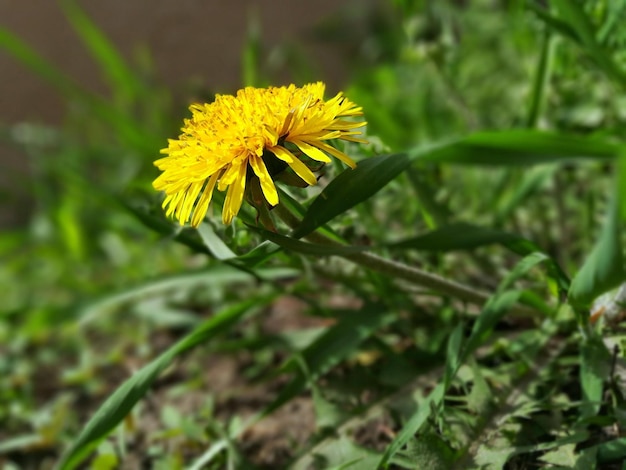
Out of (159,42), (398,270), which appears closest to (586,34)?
(398,270)

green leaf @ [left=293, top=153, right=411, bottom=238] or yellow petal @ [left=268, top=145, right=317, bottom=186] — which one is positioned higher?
yellow petal @ [left=268, top=145, right=317, bottom=186]

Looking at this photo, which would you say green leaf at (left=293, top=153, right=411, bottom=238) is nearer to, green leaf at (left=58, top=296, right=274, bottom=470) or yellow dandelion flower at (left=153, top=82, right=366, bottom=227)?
yellow dandelion flower at (left=153, top=82, right=366, bottom=227)

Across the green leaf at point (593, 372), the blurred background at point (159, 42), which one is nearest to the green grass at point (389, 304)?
the green leaf at point (593, 372)

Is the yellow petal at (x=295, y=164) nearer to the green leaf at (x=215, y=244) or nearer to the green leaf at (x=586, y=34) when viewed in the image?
the green leaf at (x=215, y=244)

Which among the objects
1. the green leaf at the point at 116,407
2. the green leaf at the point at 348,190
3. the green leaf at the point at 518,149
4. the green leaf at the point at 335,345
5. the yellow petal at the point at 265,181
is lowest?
the green leaf at the point at 335,345

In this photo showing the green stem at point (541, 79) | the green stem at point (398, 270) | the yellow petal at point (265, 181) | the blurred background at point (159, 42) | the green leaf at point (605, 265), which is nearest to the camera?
the green leaf at point (605, 265)

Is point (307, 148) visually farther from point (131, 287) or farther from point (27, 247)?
point (27, 247)

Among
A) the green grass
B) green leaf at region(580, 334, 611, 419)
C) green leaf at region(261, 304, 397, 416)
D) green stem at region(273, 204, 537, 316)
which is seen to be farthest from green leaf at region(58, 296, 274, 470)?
green leaf at region(580, 334, 611, 419)

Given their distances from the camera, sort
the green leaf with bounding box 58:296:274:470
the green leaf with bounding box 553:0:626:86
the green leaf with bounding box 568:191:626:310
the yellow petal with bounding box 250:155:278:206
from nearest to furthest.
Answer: the green leaf with bounding box 568:191:626:310 < the yellow petal with bounding box 250:155:278:206 < the green leaf with bounding box 58:296:274:470 < the green leaf with bounding box 553:0:626:86
